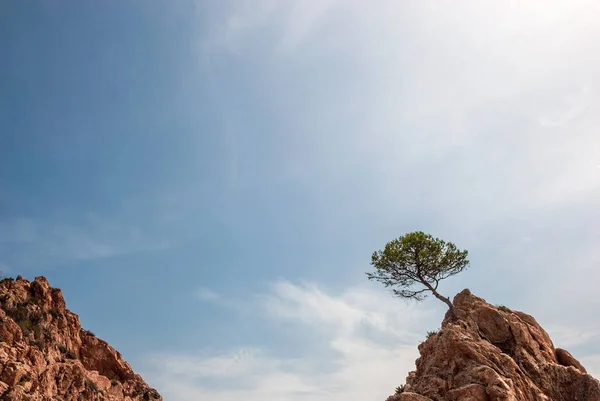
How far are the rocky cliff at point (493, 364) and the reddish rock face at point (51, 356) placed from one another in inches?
1478

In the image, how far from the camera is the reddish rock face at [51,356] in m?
39.5

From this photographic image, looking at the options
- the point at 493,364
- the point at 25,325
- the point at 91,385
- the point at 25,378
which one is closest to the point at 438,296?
the point at 493,364

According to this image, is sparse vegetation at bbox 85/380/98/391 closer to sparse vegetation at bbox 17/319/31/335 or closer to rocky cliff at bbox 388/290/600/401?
sparse vegetation at bbox 17/319/31/335

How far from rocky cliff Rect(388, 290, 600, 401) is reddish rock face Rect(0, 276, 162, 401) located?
123ft

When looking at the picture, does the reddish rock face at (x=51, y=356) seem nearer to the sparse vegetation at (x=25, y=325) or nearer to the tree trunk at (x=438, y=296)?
the sparse vegetation at (x=25, y=325)

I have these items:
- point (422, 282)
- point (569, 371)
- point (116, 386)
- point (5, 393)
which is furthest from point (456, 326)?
point (116, 386)

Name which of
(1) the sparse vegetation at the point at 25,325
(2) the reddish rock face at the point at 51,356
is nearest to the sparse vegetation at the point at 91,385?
(2) the reddish rock face at the point at 51,356

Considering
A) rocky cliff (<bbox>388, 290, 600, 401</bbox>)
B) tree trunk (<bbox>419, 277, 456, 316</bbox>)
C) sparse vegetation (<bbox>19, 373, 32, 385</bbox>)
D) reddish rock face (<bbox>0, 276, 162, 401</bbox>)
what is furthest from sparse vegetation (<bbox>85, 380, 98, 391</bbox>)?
tree trunk (<bbox>419, 277, 456, 316</bbox>)

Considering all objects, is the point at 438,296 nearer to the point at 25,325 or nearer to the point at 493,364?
the point at 493,364

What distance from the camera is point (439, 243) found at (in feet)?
149

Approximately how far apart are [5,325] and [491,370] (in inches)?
1990

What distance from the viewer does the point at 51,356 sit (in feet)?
159

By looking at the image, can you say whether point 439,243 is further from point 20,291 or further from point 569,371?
point 20,291

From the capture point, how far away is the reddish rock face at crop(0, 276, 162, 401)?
1555 inches
